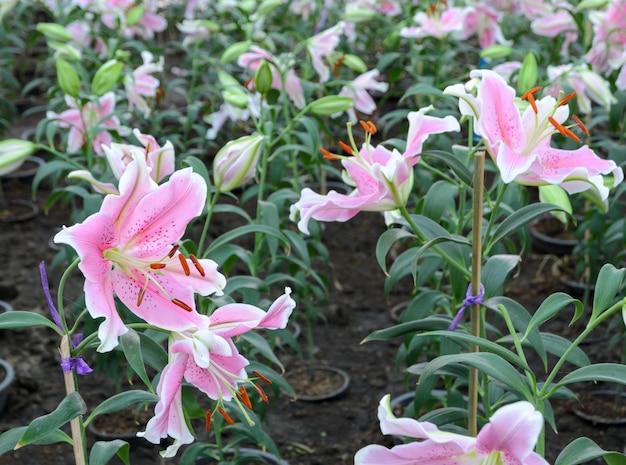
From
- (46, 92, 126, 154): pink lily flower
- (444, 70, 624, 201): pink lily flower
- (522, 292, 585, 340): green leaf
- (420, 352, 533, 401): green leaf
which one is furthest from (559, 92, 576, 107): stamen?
(46, 92, 126, 154): pink lily flower

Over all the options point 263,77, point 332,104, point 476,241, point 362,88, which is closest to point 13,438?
point 476,241

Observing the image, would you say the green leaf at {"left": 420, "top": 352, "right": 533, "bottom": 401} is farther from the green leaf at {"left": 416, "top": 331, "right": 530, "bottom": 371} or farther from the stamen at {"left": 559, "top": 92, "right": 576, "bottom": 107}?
the stamen at {"left": 559, "top": 92, "right": 576, "bottom": 107}

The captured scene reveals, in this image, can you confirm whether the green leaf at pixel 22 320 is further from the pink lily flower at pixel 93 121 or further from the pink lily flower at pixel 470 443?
the pink lily flower at pixel 93 121

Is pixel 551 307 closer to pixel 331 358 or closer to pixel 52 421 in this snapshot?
pixel 52 421

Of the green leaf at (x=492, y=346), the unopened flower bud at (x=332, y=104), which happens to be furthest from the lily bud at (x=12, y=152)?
the green leaf at (x=492, y=346)

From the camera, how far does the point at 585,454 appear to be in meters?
1.02

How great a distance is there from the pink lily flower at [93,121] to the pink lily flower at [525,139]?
122 centimetres

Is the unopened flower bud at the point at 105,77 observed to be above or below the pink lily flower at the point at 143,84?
above

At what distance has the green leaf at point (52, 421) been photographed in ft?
3.49

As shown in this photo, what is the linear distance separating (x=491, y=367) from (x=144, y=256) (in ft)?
1.46

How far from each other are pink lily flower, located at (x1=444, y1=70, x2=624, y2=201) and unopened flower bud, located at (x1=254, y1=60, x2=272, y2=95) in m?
0.78

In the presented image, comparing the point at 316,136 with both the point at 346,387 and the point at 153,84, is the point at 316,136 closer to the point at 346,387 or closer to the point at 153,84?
the point at 153,84

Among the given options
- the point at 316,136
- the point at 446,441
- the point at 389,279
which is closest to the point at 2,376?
the point at 316,136

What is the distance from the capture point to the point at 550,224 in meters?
3.60
